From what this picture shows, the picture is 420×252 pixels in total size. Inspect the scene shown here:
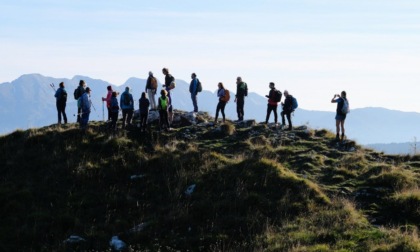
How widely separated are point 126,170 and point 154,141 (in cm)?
323

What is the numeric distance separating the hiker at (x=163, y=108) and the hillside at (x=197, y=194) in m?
1.53

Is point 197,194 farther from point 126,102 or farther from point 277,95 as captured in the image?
point 277,95

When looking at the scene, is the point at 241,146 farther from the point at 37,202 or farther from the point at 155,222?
the point at 37,202

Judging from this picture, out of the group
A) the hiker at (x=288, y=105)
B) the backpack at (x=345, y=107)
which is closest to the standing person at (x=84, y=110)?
the hiker at (x=288, y=105)

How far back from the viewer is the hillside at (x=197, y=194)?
14125 mm

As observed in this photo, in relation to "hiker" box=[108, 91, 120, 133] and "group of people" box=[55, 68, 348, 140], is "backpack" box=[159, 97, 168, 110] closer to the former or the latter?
"group of people" box=[55, 68, 348, 140]

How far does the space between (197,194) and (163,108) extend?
8.13 metres

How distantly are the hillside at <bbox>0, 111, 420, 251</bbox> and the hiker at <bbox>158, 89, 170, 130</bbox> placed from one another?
1.53 m

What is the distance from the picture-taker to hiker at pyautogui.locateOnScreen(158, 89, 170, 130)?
2394cm

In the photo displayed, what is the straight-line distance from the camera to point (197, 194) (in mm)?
17188

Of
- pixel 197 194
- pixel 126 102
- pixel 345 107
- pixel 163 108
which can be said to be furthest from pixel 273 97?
pixel 197 194

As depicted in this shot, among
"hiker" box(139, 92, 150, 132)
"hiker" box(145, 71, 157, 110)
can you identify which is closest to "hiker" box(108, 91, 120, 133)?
"hiker" box(139, 92, 150, 132)

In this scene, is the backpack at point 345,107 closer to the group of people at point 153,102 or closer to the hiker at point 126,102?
the group of people at point 153,102

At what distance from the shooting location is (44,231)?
50.6 feet
